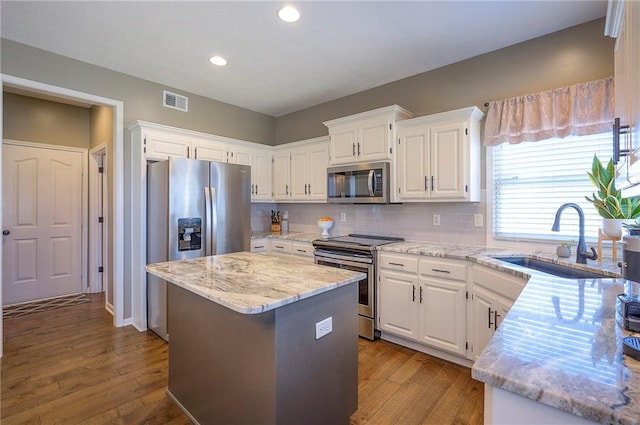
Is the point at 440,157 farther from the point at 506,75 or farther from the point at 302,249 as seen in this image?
the point at 302,249

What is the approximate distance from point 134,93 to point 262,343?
341 centimetres

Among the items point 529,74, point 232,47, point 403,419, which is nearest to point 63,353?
point 403,419

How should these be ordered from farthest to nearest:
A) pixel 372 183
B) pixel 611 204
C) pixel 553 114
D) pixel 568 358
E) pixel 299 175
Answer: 1. pixel 299 175
2. pixel 372 183
3. pixel 553 114
4. pixel 611 204
5. pixel 568 358

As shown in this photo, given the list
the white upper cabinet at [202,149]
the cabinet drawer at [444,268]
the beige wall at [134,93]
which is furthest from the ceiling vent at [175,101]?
the cabinet drawer at [444,268]

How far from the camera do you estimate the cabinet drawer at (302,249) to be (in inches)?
149

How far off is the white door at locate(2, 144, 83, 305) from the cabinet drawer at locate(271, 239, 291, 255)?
292 centimetres

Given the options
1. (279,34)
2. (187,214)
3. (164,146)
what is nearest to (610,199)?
(279,34)

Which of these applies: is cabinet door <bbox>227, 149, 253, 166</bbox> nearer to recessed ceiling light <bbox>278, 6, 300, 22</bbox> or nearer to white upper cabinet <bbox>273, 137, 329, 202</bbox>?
white upper cabinet <bbox>273, 137, 329, 202</bbox>

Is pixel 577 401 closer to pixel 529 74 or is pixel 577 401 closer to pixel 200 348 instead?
pixel 200 348

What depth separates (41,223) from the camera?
4285 millimetres

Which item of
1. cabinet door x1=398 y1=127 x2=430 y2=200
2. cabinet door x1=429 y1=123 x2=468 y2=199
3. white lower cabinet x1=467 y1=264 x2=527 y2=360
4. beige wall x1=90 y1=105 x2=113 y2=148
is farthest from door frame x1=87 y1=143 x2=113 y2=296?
white lower cabinet x1=467 y1=264 x2=527 y2=360

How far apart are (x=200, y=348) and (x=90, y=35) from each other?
281cm

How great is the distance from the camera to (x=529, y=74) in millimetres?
2766

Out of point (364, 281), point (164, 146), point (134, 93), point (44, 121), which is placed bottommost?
point (364, 281)
